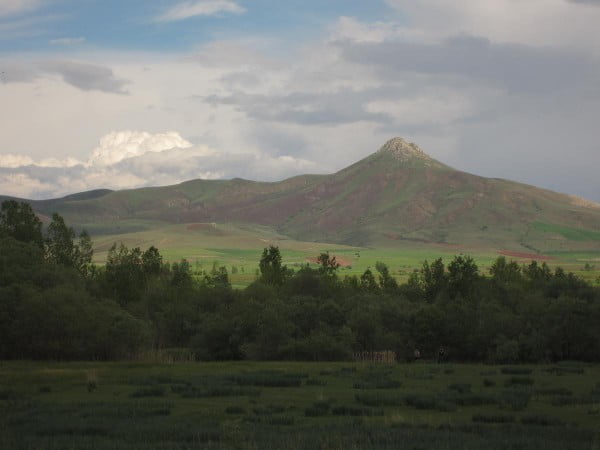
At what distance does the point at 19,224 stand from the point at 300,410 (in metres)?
76.7

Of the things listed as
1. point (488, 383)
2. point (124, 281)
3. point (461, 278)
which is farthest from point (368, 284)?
point (488, 383)

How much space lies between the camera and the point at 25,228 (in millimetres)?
96188

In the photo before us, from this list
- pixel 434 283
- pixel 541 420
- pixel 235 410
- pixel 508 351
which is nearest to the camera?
pixel 541 420

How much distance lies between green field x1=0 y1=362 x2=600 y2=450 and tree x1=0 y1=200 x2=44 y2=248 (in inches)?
2049

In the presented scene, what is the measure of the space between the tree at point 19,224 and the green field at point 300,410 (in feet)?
171

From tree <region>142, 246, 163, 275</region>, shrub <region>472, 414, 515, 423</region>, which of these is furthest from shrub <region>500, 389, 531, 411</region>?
tree <region>142, 246, 163, 275</region>

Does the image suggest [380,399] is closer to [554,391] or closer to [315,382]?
[554,391]

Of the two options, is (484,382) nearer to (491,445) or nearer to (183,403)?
(183,403)

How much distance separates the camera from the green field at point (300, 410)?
72.4 feet

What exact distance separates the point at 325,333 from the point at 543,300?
22.4 m

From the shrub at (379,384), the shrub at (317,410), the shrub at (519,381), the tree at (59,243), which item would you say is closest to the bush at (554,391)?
the shrub at (519,381)

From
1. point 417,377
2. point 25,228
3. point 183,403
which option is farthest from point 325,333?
point 25,228

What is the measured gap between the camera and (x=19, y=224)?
3802 inches

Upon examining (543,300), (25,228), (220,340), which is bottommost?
(220,340)
